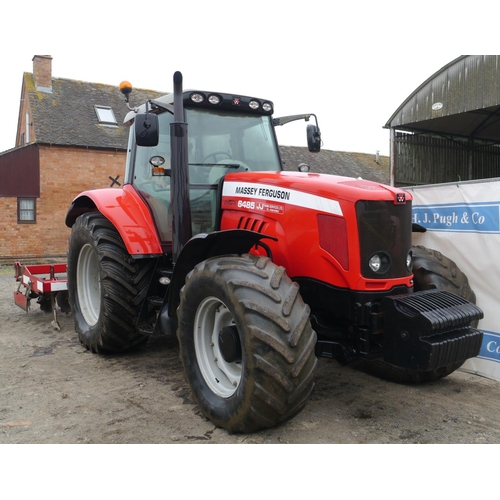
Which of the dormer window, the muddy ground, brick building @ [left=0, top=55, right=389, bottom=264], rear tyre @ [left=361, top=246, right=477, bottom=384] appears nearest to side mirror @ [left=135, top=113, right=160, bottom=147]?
the muddy ground

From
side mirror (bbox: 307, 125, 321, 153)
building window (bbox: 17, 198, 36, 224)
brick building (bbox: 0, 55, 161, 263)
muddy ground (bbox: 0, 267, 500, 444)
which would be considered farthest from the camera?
building window (bbox: 17, 198, 36, 224)

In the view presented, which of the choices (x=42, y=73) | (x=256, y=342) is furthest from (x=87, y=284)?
(x=42, y=73)

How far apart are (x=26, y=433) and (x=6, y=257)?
53.5ft

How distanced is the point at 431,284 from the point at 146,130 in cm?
258

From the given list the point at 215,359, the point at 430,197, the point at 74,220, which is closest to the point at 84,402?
the point at 215,359

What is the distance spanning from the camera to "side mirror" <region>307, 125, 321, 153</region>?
16.6 feet

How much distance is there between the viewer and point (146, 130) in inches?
156

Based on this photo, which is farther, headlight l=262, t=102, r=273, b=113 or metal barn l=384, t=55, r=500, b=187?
metal barn l=384, t=55, r=500, b=187

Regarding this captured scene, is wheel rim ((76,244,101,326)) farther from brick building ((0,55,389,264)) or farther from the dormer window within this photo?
the dormer window

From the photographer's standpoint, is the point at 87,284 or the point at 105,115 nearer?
the point at 87,284

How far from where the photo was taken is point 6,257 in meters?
18.1

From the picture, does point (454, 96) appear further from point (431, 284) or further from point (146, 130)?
point (146, 130)

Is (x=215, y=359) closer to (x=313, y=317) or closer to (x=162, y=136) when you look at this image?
(x=313, y=317)

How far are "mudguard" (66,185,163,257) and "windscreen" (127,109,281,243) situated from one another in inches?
3.5
